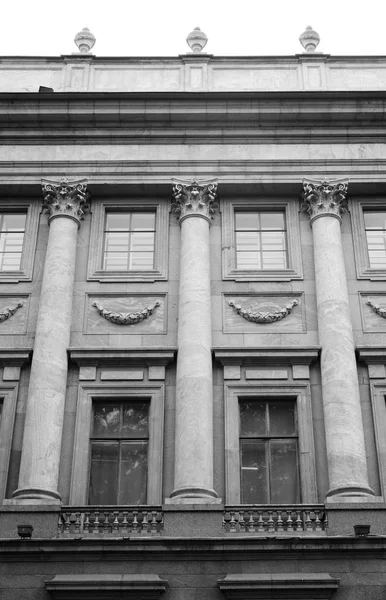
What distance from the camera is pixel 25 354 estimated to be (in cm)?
2092

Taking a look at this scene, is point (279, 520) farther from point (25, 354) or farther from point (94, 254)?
point (94, 254)

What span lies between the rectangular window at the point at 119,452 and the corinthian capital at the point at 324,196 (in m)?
6.80

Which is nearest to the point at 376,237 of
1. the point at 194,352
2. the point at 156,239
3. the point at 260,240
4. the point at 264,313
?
the point at 260,240

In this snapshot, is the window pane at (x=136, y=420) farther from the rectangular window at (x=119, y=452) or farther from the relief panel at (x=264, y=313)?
the relief panel at (x=264, y=313)

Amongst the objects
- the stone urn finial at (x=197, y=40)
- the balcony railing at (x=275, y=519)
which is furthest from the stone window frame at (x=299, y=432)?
the stone urn finial at (x=197, y=40)

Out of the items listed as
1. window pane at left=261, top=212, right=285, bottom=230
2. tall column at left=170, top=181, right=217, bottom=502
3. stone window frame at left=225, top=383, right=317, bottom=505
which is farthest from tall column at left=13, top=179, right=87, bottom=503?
window pane at left=261, top=212, right=285, bottom=230

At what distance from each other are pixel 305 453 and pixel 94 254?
297 inches

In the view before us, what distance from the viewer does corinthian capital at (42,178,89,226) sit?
22969mm

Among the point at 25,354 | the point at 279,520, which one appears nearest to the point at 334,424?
the point at 279,520

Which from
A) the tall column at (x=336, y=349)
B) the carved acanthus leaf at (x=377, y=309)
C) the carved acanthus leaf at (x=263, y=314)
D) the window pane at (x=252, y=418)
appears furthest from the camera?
the carved acanthus leaf at (x=377, y=309)

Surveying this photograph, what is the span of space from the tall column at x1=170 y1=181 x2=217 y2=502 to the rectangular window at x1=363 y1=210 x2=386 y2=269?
420 cm

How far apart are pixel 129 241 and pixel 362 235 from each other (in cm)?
613

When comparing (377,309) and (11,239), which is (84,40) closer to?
(11,239)

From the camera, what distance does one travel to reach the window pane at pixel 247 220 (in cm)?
2367
